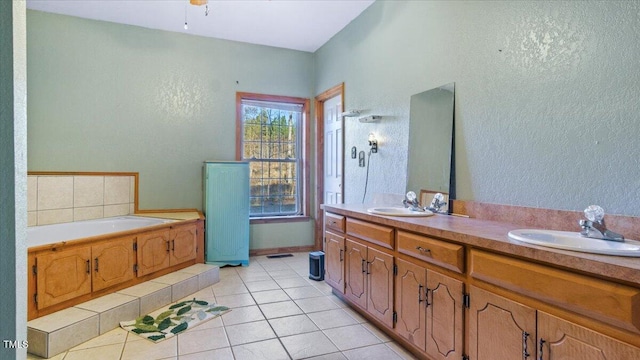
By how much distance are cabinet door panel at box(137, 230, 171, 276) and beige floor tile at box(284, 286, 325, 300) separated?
128cm

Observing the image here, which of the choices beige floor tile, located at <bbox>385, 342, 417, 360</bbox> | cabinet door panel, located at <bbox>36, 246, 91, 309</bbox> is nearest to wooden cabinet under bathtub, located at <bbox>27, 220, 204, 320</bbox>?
cabinet door panel, located at <bbox>36, 246, 91, 309</bbox>

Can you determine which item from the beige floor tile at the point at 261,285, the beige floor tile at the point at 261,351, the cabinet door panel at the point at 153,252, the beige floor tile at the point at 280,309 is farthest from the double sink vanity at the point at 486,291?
the cabinet door panel at the point at 153,252

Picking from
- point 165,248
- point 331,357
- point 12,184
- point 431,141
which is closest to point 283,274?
point 165,248

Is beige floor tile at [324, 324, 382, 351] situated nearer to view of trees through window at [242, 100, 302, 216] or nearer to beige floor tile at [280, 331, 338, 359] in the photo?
beige floor tile at [280, 331, 338, 359]

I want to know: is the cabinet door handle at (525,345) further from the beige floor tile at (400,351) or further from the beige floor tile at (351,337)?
the beige floor tile at (351,337)

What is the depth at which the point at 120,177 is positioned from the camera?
13.7 ft

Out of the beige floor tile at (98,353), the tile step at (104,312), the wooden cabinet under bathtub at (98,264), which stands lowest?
the beige floor tile at (98,353)

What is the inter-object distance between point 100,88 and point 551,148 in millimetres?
4527

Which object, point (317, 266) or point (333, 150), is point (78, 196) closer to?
point (317, 266)

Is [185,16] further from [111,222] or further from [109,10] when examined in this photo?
[111,222]

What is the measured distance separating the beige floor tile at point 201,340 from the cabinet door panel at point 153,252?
42.0 inches

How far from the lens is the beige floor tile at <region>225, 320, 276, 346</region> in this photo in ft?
7.92

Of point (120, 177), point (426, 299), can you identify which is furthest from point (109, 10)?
point (426, 299)

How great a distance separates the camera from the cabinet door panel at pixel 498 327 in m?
1.40
